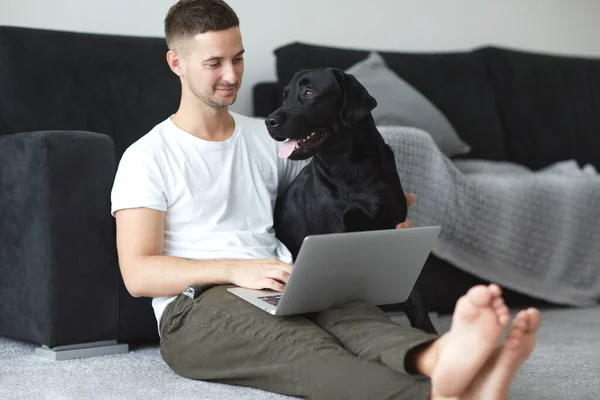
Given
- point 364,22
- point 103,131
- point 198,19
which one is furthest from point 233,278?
point 364,22

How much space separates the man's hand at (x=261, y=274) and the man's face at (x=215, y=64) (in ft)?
1.33

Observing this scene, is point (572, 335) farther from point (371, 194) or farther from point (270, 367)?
point (270, 367)

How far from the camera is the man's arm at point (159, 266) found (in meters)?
1.83

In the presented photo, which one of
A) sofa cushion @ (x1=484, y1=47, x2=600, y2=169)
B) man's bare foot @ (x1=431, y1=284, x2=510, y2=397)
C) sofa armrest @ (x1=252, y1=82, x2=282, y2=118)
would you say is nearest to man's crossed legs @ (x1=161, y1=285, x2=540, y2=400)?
man's bare foot @ (x1=431, y1=284, x2=510, y2=397)

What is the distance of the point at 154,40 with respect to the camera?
9.30ft

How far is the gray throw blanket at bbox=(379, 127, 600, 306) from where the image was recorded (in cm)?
276

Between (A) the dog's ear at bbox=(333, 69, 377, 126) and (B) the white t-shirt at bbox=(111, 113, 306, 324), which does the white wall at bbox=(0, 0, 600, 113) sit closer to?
(B) the white t-shirt at bbox=(111, 113, 306, 324)

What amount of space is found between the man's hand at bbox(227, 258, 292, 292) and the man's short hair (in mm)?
542

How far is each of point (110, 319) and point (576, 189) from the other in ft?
5.65

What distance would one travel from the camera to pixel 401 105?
3268 millimetres

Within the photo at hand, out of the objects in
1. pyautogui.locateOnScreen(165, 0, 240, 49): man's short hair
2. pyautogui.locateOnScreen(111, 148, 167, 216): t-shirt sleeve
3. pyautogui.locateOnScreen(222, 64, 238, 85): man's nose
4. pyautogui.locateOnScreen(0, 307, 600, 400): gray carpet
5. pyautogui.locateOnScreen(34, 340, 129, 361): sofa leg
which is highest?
pyautogui.locateOnScreen(165, 0, 240, 49): man's short hair

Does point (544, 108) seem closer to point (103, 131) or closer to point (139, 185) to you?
point (103, 131)

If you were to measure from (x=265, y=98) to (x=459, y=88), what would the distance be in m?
0.85

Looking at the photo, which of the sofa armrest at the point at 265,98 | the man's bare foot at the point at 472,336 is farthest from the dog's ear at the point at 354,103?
the sofa armrest at the point at 265,98
